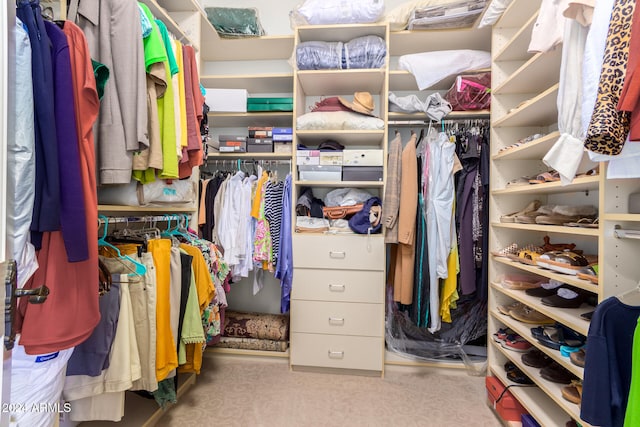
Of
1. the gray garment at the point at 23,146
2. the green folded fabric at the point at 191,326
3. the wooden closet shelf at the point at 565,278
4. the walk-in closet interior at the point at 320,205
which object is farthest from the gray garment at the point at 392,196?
the gray garment at the point at 23,146

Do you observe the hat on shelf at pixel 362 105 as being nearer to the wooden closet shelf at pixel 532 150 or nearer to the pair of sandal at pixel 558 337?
the wooden closet shelf at pixel 532 150

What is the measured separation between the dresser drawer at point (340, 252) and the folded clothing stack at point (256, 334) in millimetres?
525

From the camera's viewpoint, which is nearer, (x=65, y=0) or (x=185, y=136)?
(x=65, y=0)

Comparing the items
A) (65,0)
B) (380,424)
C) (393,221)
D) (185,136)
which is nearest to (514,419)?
(380,424)

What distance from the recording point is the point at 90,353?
3.43ft

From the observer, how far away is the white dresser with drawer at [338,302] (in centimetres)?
205

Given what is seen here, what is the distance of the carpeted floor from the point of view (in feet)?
5.41

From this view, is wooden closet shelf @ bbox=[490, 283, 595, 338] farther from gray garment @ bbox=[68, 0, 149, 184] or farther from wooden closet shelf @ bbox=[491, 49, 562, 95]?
gray garment @ bbox=[68, 0, 149, 184]

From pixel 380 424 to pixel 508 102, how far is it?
1.97 m

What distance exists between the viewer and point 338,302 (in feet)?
6.82

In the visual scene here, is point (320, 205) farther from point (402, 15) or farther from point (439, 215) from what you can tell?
point (402, 15)

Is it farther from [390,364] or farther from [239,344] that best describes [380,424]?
[239,344]

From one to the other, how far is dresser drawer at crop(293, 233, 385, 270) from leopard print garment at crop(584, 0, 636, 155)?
1325 millimetres

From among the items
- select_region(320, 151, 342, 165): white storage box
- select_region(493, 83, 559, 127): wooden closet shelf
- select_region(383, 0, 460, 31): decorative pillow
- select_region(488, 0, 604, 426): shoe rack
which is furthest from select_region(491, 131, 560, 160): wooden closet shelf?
select_region(383, 0, 460, 31): decorative pillow
